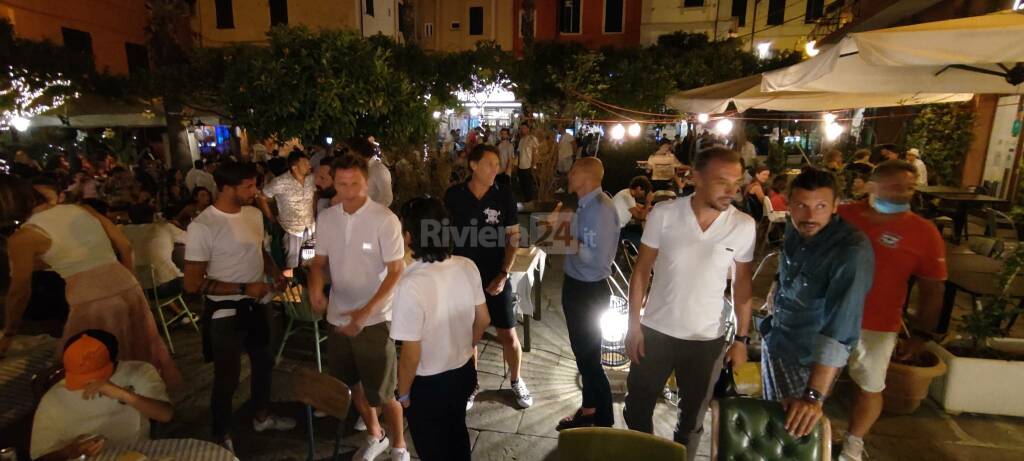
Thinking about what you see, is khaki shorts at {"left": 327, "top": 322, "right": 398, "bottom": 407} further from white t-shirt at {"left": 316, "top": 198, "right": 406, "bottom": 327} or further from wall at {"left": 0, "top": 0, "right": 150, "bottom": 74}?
wall at {"left": 0, "top": 0, "right": 150, "bottom": 74}

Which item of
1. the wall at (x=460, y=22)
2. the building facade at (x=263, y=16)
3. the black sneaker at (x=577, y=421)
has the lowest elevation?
the black sneaker at (x=577, y=421)

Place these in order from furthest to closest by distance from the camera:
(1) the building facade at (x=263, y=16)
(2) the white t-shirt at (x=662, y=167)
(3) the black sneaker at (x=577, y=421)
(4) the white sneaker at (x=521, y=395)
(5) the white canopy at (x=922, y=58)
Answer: (1) the building facade at (x=263, y=16) < (2) the white t-shirt at (x=662, y=167) < (4) the white sneaker at (x=521, y=395) < (3) the black sneaker at (x=577, y=421) < (5) the white canopy at (x=922, y=58)

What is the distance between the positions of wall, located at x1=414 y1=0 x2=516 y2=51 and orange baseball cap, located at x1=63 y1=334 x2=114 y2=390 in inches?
1100

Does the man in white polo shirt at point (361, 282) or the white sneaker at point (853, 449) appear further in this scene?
the white sneaker at point (853, 449)

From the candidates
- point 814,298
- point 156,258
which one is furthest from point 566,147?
point 814,298

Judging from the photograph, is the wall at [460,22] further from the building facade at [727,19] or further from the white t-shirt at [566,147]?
the white t-shirt at [566,147]

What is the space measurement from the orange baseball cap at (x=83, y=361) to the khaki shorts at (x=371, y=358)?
3.42 feet

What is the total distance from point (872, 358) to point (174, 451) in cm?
355

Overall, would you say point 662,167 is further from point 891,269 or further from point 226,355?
point 226,355

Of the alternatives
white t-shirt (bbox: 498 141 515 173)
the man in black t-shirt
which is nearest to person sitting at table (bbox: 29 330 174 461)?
the man in black t-shirt

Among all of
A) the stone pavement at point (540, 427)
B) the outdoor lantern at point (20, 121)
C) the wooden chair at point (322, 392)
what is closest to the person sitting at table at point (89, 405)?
the wooden chair at point (322, 392)

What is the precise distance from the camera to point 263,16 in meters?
Answer: 22.9

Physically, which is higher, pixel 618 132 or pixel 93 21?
pixel 93 21

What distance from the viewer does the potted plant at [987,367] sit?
136 inches
